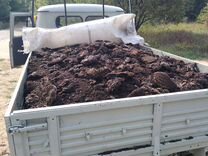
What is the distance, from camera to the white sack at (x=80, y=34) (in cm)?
433

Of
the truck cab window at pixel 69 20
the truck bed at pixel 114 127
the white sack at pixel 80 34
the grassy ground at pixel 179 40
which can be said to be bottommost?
the grassy ground at pixel 179 40

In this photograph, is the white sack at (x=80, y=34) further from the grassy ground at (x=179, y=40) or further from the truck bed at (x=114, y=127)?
the grassy ground at (x=179, y=40)

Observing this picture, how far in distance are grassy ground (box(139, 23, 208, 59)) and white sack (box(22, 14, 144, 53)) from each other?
6517mm

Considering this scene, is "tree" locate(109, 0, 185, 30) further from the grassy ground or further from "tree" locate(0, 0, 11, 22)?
"tree" locate(0, 0, 11, 22)

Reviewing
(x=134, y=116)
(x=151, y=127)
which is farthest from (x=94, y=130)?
(x=151, y=127)

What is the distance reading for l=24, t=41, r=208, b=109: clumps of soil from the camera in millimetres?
2408

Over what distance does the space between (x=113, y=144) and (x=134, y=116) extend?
26 cm

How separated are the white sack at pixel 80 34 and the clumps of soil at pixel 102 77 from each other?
0.57 metres

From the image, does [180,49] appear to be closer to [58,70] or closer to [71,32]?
[71,32]

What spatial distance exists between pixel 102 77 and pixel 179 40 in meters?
12.1

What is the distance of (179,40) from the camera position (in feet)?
46.3

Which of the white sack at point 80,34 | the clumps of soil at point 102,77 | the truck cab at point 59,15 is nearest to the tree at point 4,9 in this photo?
the truck cab at point 59,15

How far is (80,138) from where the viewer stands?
1.97 metres

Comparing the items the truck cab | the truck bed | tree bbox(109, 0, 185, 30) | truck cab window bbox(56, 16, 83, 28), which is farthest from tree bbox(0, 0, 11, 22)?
the truck bed
